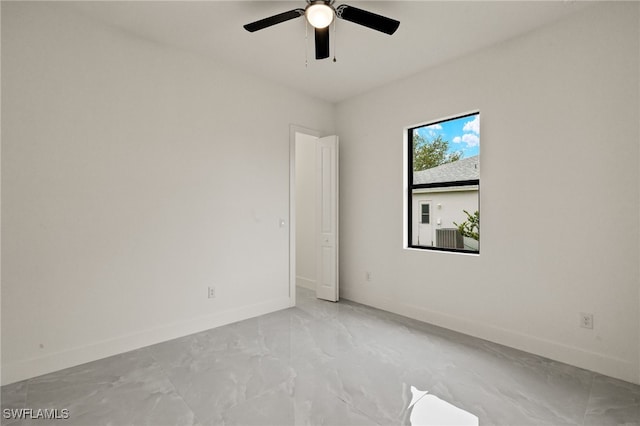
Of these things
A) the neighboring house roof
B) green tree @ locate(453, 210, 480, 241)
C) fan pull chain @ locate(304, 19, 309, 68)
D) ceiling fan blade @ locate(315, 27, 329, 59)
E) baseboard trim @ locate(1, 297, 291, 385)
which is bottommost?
baseboard trim @ locate(1, 297, 291, 385)

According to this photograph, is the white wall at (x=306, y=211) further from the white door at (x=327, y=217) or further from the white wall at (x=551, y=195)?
the white wall at (x=551, y=195)

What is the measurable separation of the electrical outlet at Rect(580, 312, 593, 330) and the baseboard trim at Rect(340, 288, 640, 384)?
196 mm

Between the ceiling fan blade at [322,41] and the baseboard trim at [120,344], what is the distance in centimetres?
274

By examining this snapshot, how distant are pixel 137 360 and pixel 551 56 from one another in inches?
169

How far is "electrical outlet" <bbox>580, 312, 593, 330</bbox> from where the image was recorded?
8.23ft

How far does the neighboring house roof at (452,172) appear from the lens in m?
3.36

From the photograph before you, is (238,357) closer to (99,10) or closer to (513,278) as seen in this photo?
(513,278)

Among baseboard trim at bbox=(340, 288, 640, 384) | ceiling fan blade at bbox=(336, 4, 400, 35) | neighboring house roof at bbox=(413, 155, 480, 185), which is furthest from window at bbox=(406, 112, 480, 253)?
ceiling fan blade at bbox=(336, 4, 400, 35)

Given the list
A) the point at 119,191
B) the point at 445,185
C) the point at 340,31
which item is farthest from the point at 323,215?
the point at 119,191

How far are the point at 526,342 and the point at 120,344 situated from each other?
11.7ft

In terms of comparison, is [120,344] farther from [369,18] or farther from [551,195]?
[551,195]

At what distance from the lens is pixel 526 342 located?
9.23 ft

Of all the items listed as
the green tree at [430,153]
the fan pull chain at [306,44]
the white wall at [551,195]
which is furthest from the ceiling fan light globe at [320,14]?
the green tree at [430,153]

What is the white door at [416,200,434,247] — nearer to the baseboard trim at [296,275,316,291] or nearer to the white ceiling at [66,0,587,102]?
the white ceiling at [66,0,587,102]
